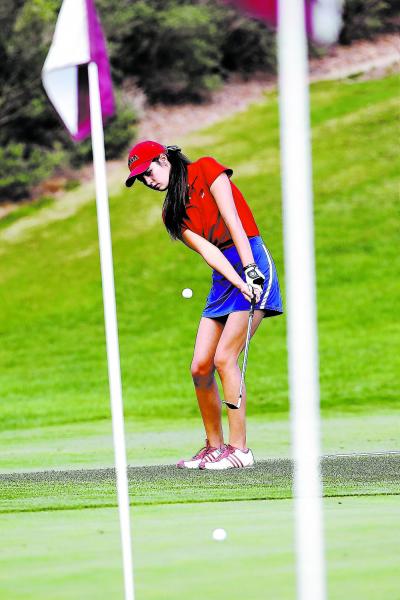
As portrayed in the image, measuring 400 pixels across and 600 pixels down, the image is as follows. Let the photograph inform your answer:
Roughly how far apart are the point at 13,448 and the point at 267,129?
20965 mm

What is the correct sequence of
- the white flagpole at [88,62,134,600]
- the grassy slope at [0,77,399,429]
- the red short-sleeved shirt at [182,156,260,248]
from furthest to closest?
1. the grassy slope at [0,77,399,429]
2. the red short-sleeved shirt at [182,156,260,248]
3. the white flagpole at [88,62,134,600]

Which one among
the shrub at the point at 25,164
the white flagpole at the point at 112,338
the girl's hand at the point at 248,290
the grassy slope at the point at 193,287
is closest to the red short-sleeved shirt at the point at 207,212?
the girl's hand at the point at 248,290

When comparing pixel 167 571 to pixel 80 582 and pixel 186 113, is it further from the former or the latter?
pixel 186 113

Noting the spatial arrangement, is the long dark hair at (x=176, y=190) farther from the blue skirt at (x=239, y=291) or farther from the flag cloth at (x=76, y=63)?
the flag cloth at (x=76, y=63)

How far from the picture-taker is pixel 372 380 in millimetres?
17484

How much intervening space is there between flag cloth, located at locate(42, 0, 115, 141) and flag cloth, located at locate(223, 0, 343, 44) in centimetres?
245

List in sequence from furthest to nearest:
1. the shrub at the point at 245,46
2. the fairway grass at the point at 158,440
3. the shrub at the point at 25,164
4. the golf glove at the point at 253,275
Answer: the shrub at the point at 245,46
the shrub at the point at 25,164
the fairway grass at the point at 158,440
the golf glove at the point at 253,275

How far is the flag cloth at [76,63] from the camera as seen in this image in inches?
213

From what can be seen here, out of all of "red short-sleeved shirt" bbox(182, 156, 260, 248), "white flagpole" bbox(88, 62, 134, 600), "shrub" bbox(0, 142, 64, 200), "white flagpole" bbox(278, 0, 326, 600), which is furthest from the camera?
"shrub" bbox(0, 142, 64, 200)

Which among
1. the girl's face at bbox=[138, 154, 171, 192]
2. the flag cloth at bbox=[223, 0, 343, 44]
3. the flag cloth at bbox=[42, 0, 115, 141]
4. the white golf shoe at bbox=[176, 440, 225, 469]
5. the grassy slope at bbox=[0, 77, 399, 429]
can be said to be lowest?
the grassy slope at bbox=[0, 77, 399, 429]

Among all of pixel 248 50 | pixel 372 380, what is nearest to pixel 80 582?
pixel 372 380

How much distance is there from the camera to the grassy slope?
17719 mm

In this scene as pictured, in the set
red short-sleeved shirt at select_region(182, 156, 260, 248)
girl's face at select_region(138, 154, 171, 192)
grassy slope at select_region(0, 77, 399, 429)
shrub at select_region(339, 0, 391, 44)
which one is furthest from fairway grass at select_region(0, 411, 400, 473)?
shrub at select_region(339, 0, 391, 44)

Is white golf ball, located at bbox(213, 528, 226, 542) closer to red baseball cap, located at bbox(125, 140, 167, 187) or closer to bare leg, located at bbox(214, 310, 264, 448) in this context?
bare leg, located at bbox(214, 310, 264, 448)
